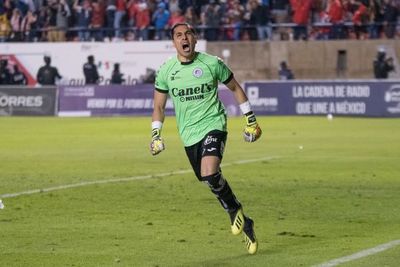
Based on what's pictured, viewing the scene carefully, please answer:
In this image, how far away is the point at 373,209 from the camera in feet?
46.9

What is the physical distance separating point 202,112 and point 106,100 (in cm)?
2994

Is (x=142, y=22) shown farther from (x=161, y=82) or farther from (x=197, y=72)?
(x=197, y=72)

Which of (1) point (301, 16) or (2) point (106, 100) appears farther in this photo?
(1) point (301, 16)

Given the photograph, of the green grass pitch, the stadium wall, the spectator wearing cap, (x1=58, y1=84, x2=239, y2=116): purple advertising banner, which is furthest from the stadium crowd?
the green grass pitch

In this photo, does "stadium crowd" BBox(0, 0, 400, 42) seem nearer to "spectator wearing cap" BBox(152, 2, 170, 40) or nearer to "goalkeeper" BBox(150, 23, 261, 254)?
"spectator wearing cap" BBox(152, 2, 170, 40)

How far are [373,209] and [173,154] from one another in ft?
34.8

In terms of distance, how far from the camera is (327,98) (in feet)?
123

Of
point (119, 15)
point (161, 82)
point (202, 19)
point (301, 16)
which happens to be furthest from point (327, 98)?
point (161, 82)

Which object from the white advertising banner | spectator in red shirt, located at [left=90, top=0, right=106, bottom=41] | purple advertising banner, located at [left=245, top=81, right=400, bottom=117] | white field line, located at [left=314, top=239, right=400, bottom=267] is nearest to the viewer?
white field line, located at [left=314, top=239, right=400, bottom=267]

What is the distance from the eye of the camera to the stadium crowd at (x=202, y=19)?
Answer: 1682 inches

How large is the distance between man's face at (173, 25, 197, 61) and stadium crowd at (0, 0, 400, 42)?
3150cm

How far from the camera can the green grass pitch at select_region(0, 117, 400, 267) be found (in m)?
10.9

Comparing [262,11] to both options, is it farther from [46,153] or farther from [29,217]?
[29,217]

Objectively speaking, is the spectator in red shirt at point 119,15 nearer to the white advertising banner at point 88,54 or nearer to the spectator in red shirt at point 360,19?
the white advertising banner at point 88,54
